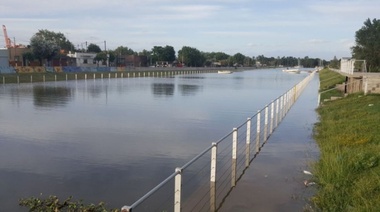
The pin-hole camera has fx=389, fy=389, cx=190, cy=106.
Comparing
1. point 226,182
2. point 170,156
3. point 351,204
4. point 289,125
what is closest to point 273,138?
point 289,125

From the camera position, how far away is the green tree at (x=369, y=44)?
2424 inches

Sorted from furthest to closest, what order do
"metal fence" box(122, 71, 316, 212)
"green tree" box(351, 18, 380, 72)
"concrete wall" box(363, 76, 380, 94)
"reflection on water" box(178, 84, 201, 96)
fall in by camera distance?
"green tree" box(351, 18, 380, 72) < "reflection on water" box(178, 84, 201, 96) < "concrete wall" box(363, 76, 380, 94) < "metal fence" box(122, 71, 316, 212)

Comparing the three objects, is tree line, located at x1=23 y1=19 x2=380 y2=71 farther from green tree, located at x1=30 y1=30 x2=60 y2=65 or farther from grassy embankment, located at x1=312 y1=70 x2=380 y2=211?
grassy embankment, located at x1=312 y1=70 x2=380 y2=211

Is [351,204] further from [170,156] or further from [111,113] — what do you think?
[111,113]

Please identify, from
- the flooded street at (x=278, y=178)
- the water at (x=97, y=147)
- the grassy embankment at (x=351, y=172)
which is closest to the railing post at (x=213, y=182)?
the flooded street at (x=278, y=178)

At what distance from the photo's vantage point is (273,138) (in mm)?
15008

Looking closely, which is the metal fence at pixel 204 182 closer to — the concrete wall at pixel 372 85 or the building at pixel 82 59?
the concrete wall at pixel 372 85

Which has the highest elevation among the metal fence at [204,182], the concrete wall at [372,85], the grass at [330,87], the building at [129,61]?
the building at [129,61]

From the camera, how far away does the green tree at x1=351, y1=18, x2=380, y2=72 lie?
202 feet

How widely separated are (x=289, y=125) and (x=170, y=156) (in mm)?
8330

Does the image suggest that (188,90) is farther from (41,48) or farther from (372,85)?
(41,48)

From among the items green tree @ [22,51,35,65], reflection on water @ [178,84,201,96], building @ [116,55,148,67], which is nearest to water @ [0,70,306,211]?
reflection on water @ [178,84,201,96]

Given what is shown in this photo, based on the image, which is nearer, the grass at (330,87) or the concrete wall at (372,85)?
the concrete wall at (372,85)

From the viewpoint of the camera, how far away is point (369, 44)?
65062mm
